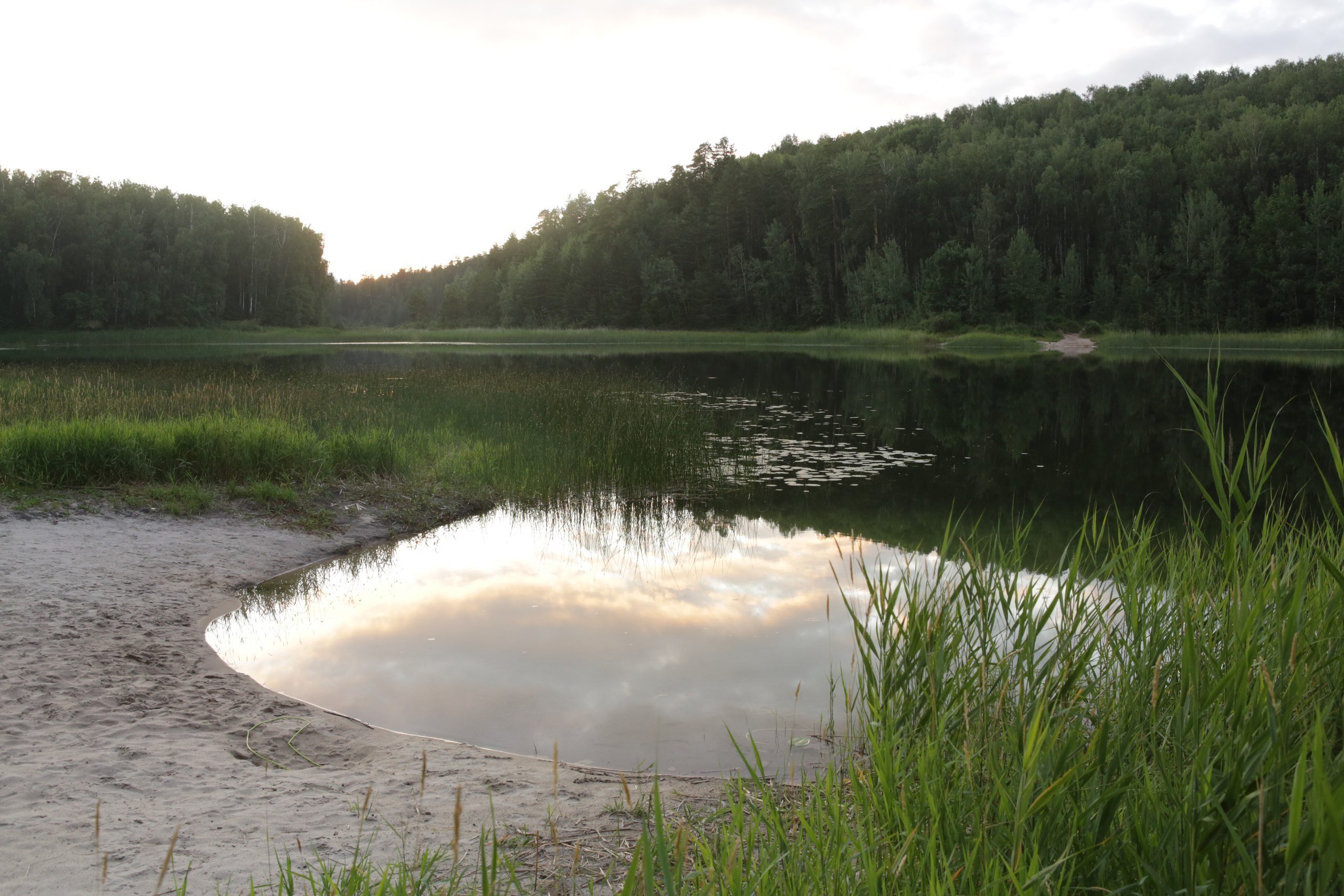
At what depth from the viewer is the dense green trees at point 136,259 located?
61812mm

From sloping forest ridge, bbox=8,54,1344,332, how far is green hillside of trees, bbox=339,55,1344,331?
0.58ft

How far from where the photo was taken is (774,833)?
2.28 meters

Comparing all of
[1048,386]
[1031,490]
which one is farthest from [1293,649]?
[1048,386]

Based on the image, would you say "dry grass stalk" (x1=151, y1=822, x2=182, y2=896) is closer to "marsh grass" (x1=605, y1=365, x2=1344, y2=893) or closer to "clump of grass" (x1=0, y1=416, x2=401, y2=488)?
"marsh grass" (x1=605, y1=365, x2=1344, y2=893)

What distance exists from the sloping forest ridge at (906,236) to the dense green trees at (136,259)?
0.20 meters

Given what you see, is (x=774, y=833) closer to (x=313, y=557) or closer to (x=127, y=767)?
(x=127, y=767)

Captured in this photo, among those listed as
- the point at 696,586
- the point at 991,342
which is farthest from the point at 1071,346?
the point at 696,586

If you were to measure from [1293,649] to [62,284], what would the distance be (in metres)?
81.6

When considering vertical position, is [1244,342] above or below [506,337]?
below

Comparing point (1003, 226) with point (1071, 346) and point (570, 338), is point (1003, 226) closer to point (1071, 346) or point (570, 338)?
point (1071, 346)

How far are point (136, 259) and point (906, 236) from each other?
60.8 metres

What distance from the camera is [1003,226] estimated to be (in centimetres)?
6488

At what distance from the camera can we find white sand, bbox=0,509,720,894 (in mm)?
2912

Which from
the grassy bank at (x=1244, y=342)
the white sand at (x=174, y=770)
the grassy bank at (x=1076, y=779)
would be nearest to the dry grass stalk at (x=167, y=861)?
the white sand at (x=174, y=770)
